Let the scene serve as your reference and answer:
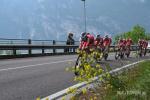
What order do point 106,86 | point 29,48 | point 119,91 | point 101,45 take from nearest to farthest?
1. point 119,91
2. point 106,86
3. point 101,45
4. point 29,48

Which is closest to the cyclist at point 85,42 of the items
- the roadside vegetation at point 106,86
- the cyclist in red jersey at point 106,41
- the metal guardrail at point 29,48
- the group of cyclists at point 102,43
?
the group of cyclists at point 102,43

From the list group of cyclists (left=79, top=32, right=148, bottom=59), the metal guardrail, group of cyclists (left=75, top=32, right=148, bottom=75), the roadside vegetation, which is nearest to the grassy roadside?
the roadside vegetation

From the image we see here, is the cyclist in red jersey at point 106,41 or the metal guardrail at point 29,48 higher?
the cyclist in red jersey at point 106,41

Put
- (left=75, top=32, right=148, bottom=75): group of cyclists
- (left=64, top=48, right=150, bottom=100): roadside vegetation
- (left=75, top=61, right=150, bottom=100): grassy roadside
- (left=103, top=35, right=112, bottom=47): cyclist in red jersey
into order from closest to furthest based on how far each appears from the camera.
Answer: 1. (left=64, top=48, right=150, bottom=100): roadside vegetation
2. (left=75, top=61, right=150, bottom=100): grassy roadside
3. (left=75, top=32, right=148, bottom=75): group of cyclists
4. (left=103, top=35, right=112, bottom=47): cyclist in red jersey

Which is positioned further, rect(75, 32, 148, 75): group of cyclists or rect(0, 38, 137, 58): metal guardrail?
rect(0, 38, 137, 58): metal guardrail

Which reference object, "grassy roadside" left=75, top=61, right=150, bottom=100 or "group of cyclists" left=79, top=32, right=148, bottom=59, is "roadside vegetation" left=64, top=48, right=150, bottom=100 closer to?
"grassy roadside" left=75, top=61, right=150, bottom=100

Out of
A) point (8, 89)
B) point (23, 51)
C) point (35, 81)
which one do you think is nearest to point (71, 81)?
point (35, 81)

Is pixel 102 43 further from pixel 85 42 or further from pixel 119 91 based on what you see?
pixel 119 91

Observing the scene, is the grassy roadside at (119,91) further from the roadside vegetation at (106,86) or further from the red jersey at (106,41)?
the red jersey at (106,41)

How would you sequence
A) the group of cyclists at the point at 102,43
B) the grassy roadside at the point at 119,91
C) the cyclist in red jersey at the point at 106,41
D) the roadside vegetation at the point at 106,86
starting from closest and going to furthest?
the roadside vegetation at the point at 106,86 < the grassy roadside at the point at 119,91 < the group of cyclists at the point at 102,43 < the cyclist in red jersey at the point at 106,41

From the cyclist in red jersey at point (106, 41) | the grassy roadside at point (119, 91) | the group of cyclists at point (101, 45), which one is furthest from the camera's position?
the cyclist in red jersey at point (106, 41)

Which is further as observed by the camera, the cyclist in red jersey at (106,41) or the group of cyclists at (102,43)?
the cyclist in red jersey at (106,41)

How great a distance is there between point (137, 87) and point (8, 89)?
12.4 ft

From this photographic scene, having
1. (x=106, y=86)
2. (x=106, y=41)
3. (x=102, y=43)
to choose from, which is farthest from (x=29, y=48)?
(x=106, y=86)
